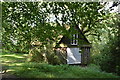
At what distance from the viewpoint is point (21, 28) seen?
10.2ft

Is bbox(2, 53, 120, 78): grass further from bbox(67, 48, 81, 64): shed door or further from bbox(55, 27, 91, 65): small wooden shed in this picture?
bbox(67, 48, 81, 64): shed door

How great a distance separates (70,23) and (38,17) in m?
0.68

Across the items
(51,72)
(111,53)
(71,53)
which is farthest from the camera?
(71,53)

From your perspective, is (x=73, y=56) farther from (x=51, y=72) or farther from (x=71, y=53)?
(x=51, y=72)

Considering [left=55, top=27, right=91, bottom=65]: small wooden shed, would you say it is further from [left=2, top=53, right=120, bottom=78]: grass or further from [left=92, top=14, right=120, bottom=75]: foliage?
[left=92, top=14, right=120, bottom=75]: foliage

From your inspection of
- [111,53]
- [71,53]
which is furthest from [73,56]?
[111,53]

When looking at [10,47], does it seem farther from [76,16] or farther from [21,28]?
[76,16]

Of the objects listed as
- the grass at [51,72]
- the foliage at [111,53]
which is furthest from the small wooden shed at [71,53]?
the foliage at [111,53]

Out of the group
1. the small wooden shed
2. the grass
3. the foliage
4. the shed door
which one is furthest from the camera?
the shed door

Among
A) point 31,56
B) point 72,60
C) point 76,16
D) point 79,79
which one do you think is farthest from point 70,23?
point 72,60

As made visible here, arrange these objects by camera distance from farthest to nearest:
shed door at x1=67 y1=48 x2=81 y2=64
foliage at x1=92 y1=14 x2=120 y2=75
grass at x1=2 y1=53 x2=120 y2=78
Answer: shed door at x1=67 y1=48 x2=81 y2=64
foliage at x1=92 y1=14 x2=120 y2=75
grass at x1=2 y1=53 x2=120 y2=78

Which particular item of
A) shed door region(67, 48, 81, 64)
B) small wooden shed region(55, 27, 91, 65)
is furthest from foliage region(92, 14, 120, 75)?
shed door region(67, 48, 81, 64)

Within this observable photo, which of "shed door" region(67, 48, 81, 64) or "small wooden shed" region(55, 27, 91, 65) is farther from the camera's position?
"shed door" region(67, 48, 81, 64)

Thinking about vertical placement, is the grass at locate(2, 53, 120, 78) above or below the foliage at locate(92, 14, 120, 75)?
below
